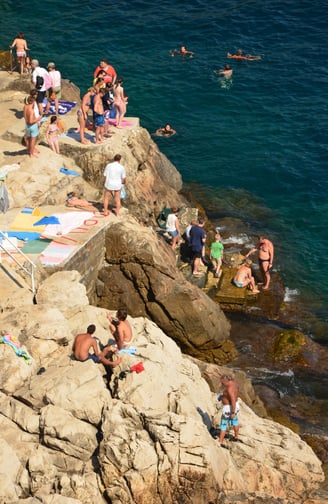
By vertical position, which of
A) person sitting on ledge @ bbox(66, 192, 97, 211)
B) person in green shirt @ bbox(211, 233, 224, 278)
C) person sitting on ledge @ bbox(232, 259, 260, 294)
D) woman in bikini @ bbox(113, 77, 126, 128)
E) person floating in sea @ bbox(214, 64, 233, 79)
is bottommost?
person sitting on ledge @ bbox(232, 259, 260, 294)

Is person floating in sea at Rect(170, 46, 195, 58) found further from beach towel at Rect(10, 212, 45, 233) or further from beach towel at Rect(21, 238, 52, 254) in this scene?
beach towel at Rect(21, 238, 52, 254)

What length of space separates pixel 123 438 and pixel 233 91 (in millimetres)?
30720

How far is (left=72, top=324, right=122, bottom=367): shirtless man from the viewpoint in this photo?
1645 centimetres

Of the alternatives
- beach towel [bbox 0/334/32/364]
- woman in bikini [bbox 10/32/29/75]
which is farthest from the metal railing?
woman in bikini [bbox 10/32/29/75]

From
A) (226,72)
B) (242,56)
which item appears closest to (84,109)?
(226,72)

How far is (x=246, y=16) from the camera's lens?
49.5 meters

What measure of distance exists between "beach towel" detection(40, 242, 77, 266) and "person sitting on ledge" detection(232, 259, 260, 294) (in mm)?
7585

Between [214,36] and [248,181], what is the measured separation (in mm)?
16115

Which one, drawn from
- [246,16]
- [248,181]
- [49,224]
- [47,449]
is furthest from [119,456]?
[246,16]

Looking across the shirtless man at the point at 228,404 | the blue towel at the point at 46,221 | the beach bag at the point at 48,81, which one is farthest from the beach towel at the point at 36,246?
the beach bag at the point at 48,81

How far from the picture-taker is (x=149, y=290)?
2280cm

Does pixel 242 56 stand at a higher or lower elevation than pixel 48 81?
lower

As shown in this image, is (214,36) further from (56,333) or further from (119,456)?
(119,456)

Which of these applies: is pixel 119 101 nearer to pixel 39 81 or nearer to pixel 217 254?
pixel 39 81
